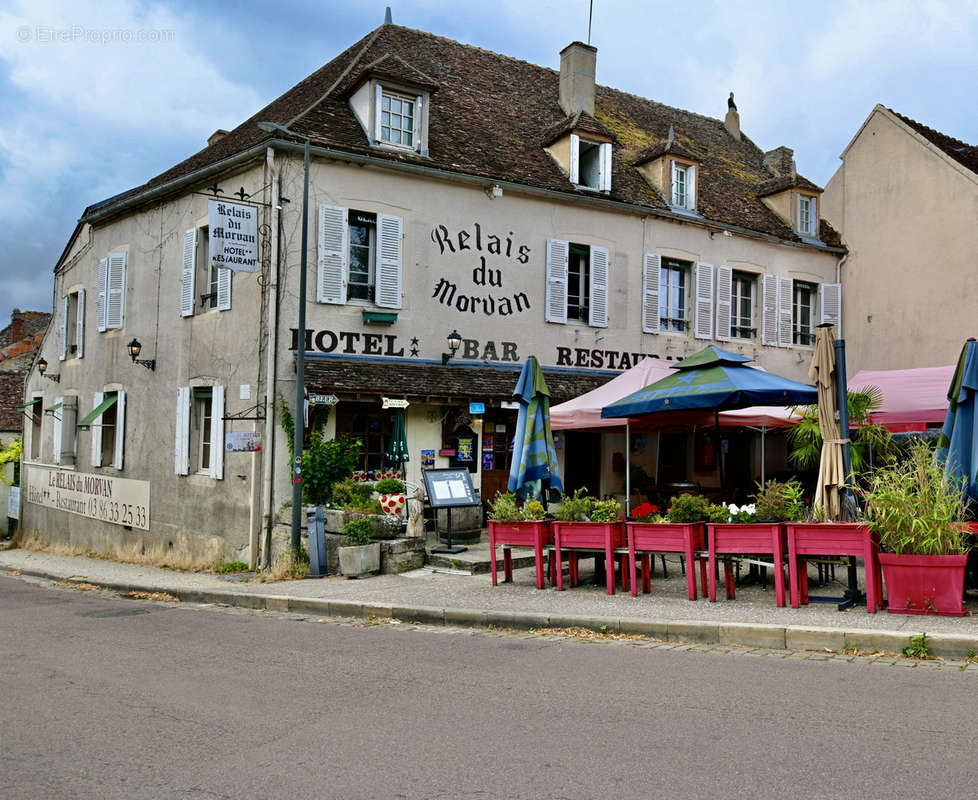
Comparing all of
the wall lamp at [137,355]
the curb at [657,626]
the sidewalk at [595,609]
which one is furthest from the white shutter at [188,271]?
the curb at [657,626]

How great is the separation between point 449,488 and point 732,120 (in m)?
15.6

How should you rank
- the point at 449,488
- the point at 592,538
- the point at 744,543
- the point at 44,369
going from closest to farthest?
the point at 744,543 < the point at 592,538 < the point at 449,488 < the point at 44,369

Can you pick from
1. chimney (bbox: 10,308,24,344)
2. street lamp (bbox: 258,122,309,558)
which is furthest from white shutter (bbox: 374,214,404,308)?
chimney (bbox: 10,308,24,344)

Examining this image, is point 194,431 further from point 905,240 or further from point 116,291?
point 905,240

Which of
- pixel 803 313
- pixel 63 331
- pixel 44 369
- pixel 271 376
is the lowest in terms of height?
pixel 271 376

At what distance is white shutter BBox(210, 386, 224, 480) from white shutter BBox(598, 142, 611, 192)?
8045 mm

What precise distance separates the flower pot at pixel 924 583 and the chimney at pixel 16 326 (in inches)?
1725

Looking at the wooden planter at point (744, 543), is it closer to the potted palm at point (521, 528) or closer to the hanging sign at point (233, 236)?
the potted palm at point (521, 528)

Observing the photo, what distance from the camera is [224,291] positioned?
15320 mm

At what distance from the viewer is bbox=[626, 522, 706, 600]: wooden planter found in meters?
8.91

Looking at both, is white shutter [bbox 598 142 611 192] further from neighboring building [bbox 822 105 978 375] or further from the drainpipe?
neighboring building [bbox 822 105 978 375]

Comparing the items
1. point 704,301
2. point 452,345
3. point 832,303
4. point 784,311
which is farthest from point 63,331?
point 832,303

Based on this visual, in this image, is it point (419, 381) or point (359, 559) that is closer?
point (359, 559)

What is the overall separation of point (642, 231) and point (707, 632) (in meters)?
11.8
